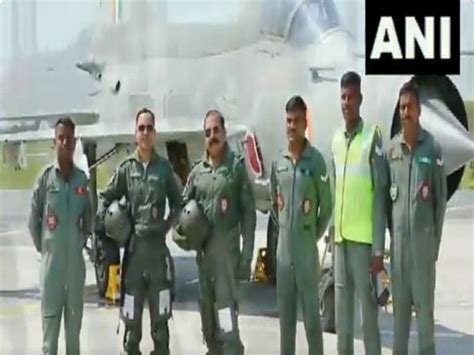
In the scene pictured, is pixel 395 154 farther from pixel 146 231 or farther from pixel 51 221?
pixel 51 221

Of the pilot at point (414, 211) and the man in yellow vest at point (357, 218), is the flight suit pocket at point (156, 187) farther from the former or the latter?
the pilot at point (414, 211)

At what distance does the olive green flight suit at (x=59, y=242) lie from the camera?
17.7ft

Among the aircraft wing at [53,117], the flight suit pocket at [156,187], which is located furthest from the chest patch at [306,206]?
the aircraft wing at [53,117]

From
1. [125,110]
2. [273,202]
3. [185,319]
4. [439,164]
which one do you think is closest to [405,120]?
[439,164]

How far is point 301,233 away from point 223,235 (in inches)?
16.5

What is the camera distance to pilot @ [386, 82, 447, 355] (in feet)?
→ 17.6

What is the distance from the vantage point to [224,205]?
541cm

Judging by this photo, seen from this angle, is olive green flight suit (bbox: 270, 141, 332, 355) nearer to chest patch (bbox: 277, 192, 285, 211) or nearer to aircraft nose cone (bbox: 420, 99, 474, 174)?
chest patch (bbox: 277, 192, 285, 211)

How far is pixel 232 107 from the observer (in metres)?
6.68

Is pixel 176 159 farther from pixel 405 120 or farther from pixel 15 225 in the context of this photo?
pixel 15 225

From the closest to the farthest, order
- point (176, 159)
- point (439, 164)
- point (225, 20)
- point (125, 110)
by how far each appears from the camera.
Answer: point (439, 164)
point (225, 20)
point (176, 159)
point (125, 110)

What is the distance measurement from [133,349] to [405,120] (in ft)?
6.36

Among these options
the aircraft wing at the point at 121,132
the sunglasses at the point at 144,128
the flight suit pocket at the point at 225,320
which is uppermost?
the sunglasses at the point at 144,128

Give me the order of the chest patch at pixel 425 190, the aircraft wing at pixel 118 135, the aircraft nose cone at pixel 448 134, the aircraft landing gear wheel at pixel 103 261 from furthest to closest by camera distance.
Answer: the aircraft landing gear wheel at pixel 103 261, the aircraft wing at pixel 118 135, the aircraft nose cone at pixel 448 134, the chest patch at pixel 425 190
